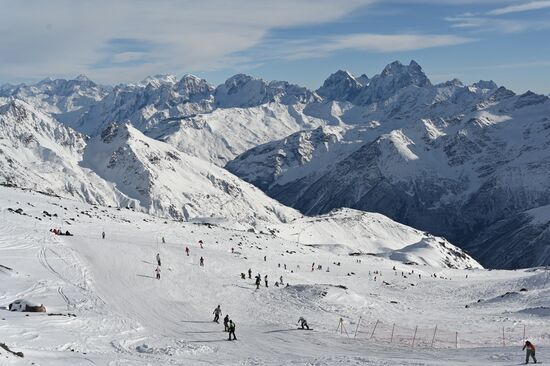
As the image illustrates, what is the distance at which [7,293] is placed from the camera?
49.3 m

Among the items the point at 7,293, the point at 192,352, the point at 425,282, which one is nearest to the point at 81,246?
the point at 7,293

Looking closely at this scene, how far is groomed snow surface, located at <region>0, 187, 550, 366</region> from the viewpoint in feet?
129

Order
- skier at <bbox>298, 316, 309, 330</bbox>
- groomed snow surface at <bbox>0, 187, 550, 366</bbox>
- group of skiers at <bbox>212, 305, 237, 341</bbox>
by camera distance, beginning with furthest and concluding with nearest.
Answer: skier at <bbox>298, 316, 309, 330</bbox> < group of skiers at <bbox>212, 305, 237, 341</bbox> < groomed snow surface at <bbox>0, 187, 550, 366</bbox>

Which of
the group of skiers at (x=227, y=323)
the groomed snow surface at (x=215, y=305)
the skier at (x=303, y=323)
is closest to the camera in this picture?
the groomed snow surface at (x=215, y=305)

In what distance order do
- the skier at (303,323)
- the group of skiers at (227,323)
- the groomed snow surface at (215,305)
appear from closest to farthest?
the groomed snow surface at (215,305) → the group of skiers at (227,323) → the skier at (303,323)

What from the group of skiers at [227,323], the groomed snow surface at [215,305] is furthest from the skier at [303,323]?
the group of skiers at [227,323]

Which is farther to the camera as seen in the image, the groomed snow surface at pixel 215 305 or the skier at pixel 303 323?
the skier at pixel 303 323

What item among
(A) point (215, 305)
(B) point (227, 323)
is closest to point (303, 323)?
(B) point (227, 323)

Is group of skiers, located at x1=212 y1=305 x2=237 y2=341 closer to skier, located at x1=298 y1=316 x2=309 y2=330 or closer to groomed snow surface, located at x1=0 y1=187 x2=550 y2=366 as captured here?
groomed snow surface, located at x1=0 y1=187 x2=550 y2=366

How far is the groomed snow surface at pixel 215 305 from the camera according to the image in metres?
39.4

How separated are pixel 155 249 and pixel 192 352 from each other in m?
40.9

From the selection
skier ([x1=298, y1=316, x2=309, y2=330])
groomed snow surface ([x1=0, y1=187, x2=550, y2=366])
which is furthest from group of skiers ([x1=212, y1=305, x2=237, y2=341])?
skier ([x1=298, y1=316, x2=309, y2=330])

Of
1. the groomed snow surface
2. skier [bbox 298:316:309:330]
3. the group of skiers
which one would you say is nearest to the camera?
the groomed snow surface

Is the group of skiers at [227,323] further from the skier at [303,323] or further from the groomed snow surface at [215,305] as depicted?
the skier at [303,323]
